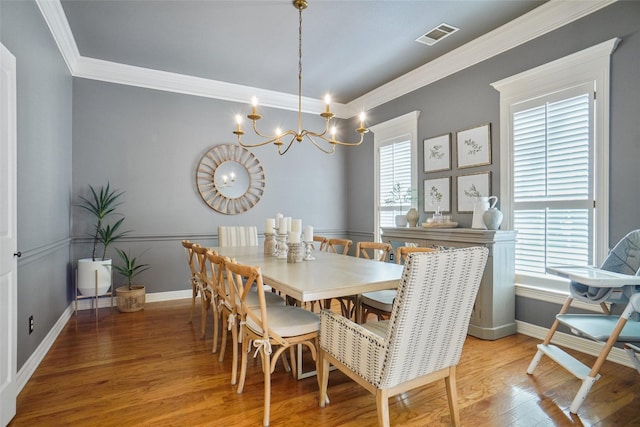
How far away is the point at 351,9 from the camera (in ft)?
9.72

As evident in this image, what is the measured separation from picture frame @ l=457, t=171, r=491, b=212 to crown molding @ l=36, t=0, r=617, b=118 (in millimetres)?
1209

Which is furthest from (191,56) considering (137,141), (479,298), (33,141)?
(479,298)

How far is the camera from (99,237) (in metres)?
4.07

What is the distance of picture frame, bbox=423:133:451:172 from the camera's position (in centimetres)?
396

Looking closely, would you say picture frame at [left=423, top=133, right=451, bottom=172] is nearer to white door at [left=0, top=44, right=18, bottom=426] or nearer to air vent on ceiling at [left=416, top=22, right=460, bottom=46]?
air vent on ceiling at [left=416, top=22, right=460, bottom=46]

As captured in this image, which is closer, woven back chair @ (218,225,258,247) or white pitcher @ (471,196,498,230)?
white pitcher @ (471,196,498,230)

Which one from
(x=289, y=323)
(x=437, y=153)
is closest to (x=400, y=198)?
(x=437, y=153)

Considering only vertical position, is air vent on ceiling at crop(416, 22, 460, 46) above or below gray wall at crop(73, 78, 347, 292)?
above

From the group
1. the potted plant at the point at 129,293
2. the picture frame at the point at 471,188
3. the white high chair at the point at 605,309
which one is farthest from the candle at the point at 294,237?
the potted plant at the point at 129,293

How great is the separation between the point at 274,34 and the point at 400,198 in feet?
8.31

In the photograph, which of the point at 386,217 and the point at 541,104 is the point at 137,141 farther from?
the point at 541,104

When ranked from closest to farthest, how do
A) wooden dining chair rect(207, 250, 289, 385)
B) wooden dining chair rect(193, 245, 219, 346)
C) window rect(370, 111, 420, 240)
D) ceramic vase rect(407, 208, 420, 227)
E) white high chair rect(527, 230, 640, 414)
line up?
white high chair rect(527, 230, 640, 414) → wooden dining chair rect(207, 250, 289, 385) → wooden dining chair rect(193, 245, 219, 346) → ceramic vase rect(407, 208, 420, 227) → window rect(370, 111, 420, 240)

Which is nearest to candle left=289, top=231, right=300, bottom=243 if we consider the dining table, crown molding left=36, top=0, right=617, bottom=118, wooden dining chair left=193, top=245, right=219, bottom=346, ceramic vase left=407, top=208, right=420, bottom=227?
the dining table

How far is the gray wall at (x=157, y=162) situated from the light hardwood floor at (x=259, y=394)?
168 centimetres
